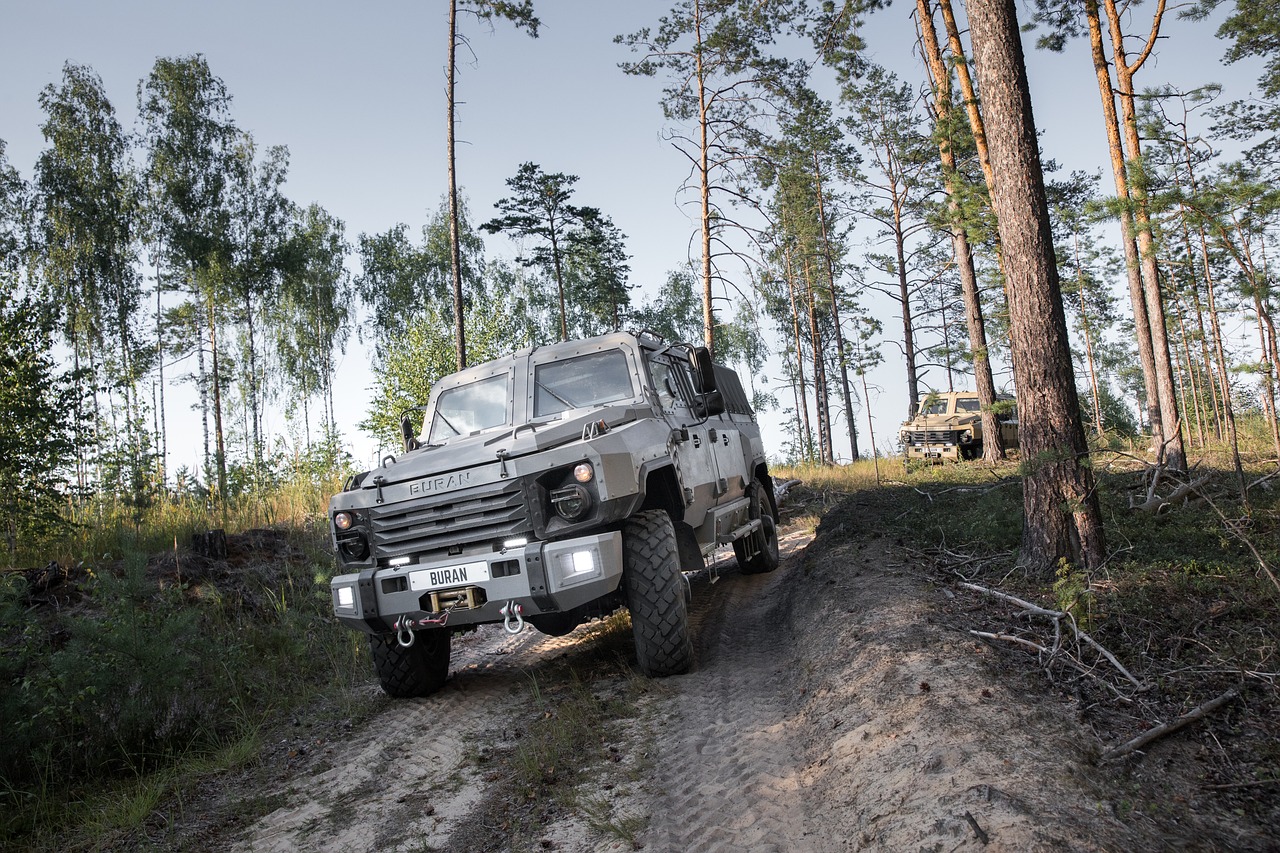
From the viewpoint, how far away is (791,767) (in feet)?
11.3

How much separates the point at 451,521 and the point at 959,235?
12.0m

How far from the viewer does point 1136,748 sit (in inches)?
109

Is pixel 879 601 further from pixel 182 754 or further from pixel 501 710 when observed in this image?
pixel 182 754

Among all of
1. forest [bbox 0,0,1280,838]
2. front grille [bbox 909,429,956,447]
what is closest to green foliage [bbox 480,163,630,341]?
forest [bbox 0,0,1280,838]

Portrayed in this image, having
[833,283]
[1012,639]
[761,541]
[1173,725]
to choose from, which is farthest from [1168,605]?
[833,283]

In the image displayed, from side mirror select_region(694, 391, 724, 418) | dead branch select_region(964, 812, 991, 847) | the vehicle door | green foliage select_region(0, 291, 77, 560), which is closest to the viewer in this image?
dead branch select_region(964, 812, 991, 847)

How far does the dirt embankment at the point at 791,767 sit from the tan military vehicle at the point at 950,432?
44.6 feet

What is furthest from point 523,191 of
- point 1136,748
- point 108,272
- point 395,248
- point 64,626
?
point 1136,748

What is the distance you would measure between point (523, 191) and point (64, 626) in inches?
938

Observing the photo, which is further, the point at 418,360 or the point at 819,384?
the point at 819,384

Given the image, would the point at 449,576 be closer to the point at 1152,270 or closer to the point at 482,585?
the point at 482,585

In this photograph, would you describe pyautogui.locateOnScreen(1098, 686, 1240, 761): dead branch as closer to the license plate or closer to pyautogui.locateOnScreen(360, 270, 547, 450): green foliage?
the license plate

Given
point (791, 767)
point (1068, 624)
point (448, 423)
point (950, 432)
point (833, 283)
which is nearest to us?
point (791, 767)

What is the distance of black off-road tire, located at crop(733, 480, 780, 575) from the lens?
7.92m
